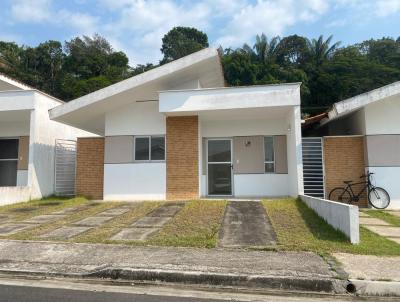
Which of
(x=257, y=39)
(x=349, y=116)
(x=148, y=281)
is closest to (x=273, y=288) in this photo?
(x=148, y=281)

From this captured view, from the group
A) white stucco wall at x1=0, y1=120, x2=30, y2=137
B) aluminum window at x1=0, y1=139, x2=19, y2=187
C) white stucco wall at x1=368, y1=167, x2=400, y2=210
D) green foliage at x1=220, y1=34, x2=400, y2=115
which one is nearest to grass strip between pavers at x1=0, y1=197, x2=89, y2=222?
aluminum window at x1=0, y1=139, x2=19, y2=187

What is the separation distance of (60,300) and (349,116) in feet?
42.0

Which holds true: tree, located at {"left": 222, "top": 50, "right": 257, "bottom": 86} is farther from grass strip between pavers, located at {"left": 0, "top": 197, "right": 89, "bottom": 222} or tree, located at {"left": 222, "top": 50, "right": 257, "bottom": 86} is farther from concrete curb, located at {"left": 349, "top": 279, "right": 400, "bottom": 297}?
concrete curb, located at {"left": 349, "top": 279, "right": 400, "bottom": 297}

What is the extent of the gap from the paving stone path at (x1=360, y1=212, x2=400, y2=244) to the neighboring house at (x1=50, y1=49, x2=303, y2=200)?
3.03m

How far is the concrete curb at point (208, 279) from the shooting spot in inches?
203

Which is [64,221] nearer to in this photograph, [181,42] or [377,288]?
[377,288]

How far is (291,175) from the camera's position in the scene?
42.7 feet

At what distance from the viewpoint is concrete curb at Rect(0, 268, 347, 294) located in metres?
5.15

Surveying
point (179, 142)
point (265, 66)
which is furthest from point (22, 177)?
point (265, 66)

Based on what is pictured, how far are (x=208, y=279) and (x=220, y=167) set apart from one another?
345 inches

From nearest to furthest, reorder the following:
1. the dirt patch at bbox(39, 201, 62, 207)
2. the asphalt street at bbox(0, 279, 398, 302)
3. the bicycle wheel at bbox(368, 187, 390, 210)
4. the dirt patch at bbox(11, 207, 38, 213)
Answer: the asphalt street at bbox(0, 279, 398, 302) < the dirt patch at bbox(11, 207, 38, 213) < the bicycle wheel at bbox(368, 187, 390, 210) < the dirt patch at bbox(39, 201, 62, 207)

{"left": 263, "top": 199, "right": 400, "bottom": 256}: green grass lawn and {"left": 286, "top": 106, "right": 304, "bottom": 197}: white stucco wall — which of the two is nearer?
{"left": 263, "top": 199, "right": 400, "bottom": 256}: green grass lawn

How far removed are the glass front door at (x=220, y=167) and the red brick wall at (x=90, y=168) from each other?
4.19 m

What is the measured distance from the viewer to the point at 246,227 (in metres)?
8.66
